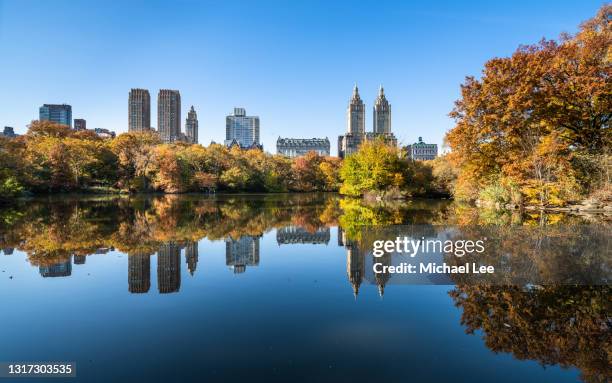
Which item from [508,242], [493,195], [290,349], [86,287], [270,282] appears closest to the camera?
[290,349]

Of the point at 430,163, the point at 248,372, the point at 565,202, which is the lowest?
the point at 248,372

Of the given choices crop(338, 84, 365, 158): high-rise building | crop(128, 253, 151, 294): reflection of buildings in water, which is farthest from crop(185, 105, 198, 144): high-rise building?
crop(128, 253, 151, 294): reflection of buildings in water

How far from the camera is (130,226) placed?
14.0m

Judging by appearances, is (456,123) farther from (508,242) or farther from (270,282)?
(270,282)

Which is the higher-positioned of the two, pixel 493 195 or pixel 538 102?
pixel 538 102

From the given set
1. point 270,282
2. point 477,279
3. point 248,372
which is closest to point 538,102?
point 477,279

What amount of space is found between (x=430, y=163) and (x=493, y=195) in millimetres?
17060

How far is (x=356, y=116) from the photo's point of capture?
159 meters

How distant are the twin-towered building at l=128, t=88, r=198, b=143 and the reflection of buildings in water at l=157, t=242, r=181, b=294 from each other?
147094mm

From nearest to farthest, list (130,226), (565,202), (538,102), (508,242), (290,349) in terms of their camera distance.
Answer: (290,349) → (508,242) → (130,226) → (538,102) → (565,202)

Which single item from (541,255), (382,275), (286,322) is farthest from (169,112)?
(286,322)

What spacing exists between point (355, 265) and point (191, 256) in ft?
12.0

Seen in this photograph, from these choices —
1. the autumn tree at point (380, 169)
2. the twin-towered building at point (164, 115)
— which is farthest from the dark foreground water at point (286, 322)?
the twin-towered building at point (164, 115)

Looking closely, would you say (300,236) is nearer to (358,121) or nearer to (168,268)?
(168,268)
